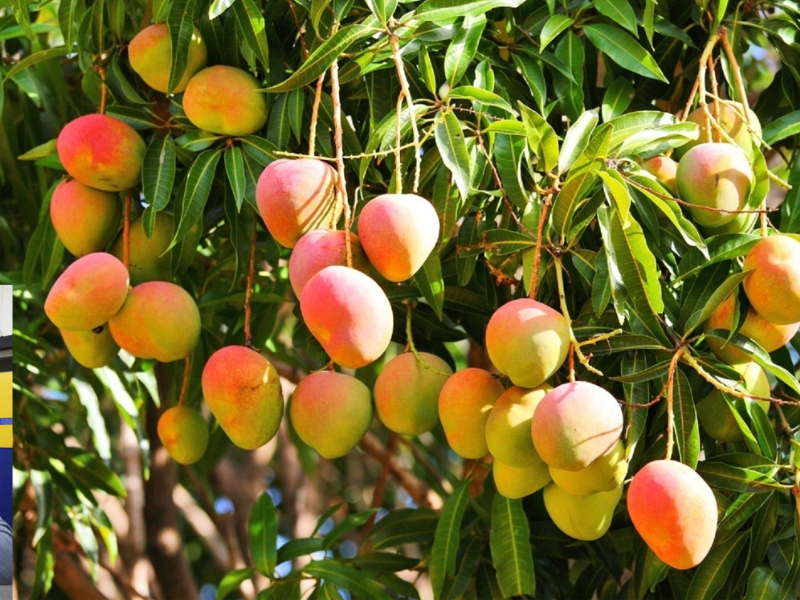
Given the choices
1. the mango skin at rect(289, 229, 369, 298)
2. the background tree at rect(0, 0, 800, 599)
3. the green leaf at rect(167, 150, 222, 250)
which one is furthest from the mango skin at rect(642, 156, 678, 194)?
the green leaf at rect(167, 150, 222, 250)

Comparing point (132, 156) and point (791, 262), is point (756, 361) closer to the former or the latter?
point (791, 262)

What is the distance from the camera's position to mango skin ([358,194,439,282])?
79cm

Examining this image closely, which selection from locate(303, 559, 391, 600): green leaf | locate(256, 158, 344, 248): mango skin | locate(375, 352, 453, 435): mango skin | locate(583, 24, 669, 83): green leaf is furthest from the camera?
locate(303, 559, 391, 600): green leaf

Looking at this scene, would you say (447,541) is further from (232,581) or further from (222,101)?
(222,101)

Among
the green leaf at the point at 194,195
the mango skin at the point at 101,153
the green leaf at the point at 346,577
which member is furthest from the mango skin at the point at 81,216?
the green leaf at the point at 346,577

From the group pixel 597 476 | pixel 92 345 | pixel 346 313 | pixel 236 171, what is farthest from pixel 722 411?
pixel 92 345

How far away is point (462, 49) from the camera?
3.15 feet

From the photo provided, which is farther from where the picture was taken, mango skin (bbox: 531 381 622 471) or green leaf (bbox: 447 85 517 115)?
green leaf (bbox: 447 85 517 115)

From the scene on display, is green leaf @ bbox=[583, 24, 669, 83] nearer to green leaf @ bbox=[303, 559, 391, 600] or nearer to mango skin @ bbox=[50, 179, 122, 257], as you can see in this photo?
mango skin @ bbox=[50, 179, 122, 257]

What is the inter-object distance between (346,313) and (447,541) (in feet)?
1.65

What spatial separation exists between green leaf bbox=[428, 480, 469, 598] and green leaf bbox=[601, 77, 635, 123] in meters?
0.46

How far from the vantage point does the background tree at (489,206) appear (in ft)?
2.97

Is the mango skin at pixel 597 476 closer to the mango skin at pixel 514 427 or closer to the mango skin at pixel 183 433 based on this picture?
the mango skin at pixel 514 427

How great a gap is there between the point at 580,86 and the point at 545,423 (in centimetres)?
46
